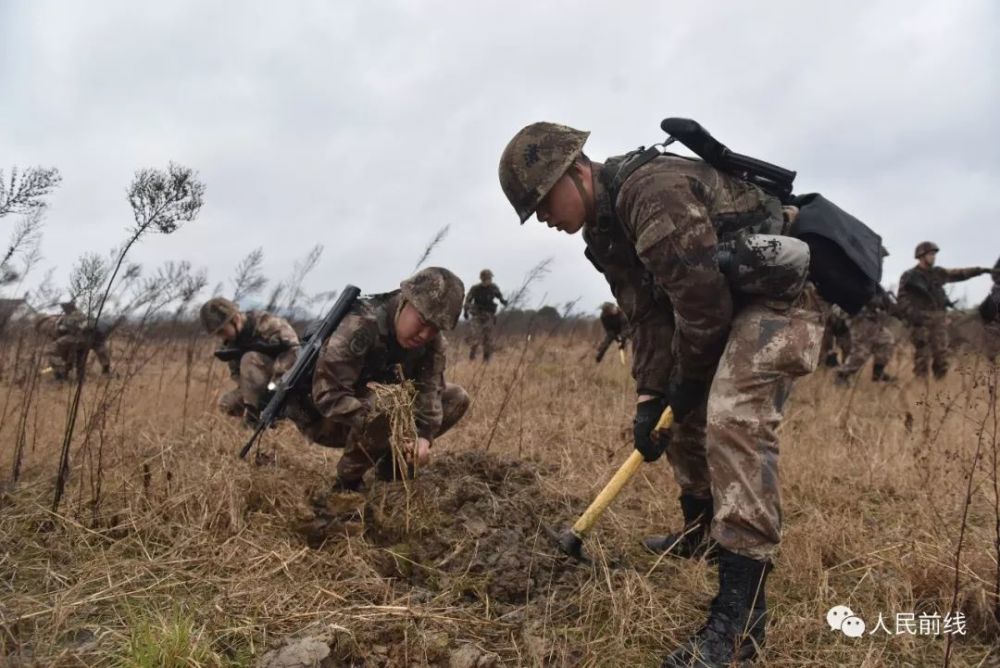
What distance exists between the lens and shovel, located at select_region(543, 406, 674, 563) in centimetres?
250

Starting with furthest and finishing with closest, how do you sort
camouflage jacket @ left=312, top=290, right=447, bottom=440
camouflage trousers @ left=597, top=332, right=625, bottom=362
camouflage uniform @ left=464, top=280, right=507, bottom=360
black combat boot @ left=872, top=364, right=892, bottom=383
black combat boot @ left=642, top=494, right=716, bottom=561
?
camouflage uniform @ left=464, top=280, right=507, bottom=360 → camouflage trousers @ left=597, top=332, right=625, bottom=362 → black combat boot @ left=872, top=364, right=892, bottom=383 → camouflage jacket @ left=312, top=290, right=447, bottom=440 → black combat boot @ left=642, top=494, right=716, bottom=561

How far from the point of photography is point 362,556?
2570mm

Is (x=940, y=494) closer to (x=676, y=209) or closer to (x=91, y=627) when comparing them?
(x=676, y=209)

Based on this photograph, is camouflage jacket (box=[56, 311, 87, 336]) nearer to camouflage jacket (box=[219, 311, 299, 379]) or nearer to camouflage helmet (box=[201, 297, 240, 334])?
camouflage helmet (box=[201, 297, 240, 334])

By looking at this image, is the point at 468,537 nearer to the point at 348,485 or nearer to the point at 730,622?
the point at 348,485

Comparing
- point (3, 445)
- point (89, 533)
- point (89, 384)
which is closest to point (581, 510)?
point (89, 533)

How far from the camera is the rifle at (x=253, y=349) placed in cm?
587

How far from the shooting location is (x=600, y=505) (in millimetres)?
2533

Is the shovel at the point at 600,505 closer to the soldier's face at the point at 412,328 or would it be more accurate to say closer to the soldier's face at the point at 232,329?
the soldier's face at the point at 412,328

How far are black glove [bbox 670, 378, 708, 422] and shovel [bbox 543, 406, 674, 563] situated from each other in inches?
3.8

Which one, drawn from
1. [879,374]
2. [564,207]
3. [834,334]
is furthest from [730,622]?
[834,334]

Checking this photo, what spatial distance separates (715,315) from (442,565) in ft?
4.62

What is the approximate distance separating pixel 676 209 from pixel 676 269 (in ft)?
0.65

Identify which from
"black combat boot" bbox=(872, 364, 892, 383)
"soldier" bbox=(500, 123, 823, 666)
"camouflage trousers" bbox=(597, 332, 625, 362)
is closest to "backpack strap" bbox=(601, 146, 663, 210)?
"soldier" bbox=(500, 123, 823, 666)
